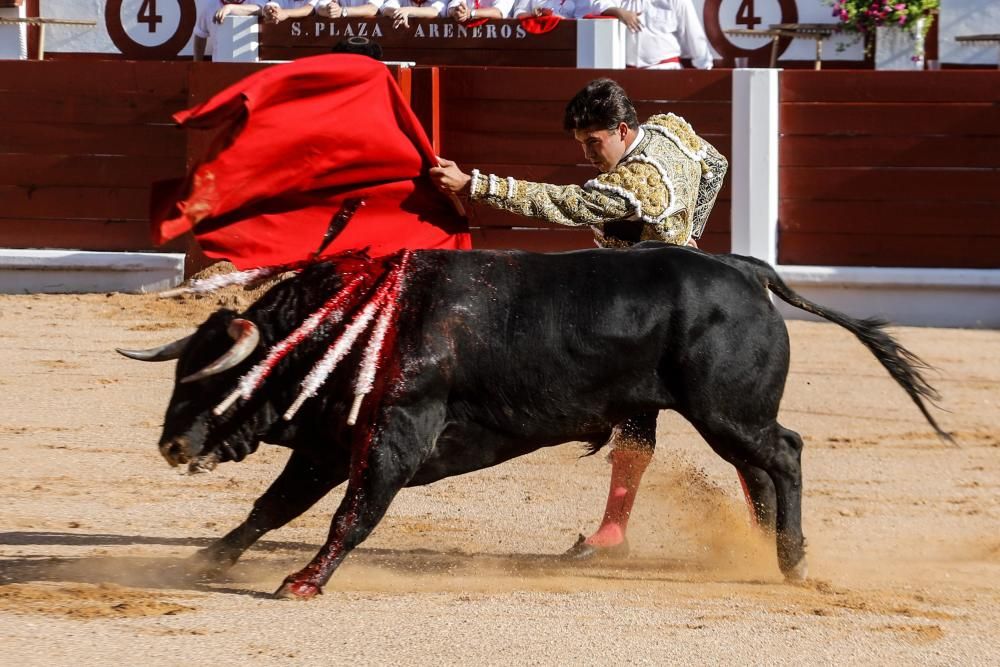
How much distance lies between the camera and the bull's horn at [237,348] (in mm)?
3209

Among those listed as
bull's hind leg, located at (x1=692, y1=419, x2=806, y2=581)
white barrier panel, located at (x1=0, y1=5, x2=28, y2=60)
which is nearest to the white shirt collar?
bull's hind leg, located at (x1=692, y1=419, x2=806, y2=581)

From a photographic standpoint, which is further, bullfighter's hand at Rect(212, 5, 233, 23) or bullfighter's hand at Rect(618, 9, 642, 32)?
bullfighter's hand at Rect(212, 5, 233, 23)

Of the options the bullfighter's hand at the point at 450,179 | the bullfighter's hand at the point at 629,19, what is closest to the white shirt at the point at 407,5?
the bullfighter's hand at the point at 629,19

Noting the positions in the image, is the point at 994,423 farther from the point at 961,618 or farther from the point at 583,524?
the point at 961,618

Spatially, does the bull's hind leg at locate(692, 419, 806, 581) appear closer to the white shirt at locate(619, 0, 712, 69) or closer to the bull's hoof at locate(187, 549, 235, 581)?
the bull's hoof at locate(187, 549, 235, 581)

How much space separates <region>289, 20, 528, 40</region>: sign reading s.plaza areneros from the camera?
Answer: 805 centimetres

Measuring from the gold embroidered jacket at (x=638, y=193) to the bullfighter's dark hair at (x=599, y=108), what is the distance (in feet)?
0.38

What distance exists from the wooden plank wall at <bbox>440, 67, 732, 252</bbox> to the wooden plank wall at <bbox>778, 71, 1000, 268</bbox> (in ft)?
1.14

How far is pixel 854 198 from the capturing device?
757cm

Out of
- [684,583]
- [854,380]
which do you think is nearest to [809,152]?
[854,380]

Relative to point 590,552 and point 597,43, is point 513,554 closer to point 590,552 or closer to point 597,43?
point 590,552

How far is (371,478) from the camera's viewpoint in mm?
3201

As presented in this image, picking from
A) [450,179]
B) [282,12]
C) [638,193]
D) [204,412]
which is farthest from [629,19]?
[204,412]

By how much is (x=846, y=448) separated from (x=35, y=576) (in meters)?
2.71
